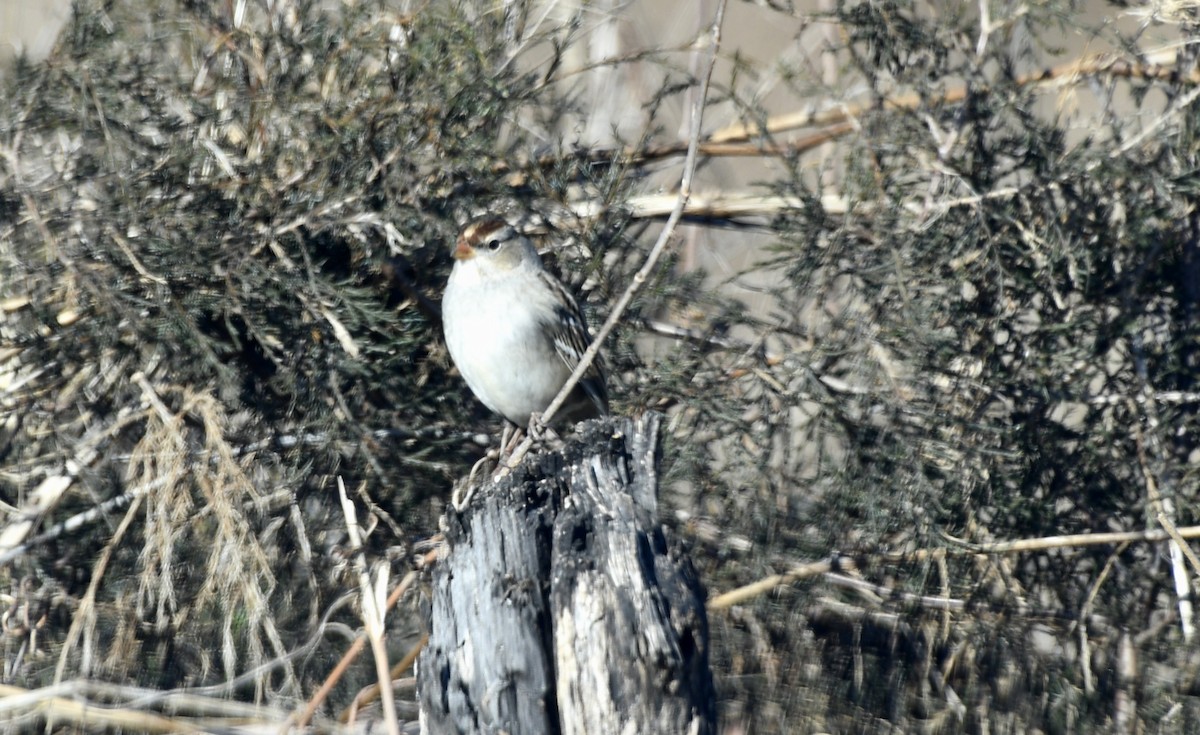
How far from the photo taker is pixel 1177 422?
14.4ft

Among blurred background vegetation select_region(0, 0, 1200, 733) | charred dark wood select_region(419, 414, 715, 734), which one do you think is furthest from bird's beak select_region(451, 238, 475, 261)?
charred dark wood select_region(419, 414, 715, 734)

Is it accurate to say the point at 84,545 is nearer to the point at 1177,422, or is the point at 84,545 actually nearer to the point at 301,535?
the point at 301,535

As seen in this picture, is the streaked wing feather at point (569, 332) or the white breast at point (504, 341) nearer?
the white breast at point (504, 341)

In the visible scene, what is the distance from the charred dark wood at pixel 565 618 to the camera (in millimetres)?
2471

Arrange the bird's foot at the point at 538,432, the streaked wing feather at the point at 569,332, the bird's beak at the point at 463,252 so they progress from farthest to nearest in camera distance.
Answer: the streaked wing feather at the point at 569,332 < the bird's beak at the point at 463,252 < the bird's foot at the point at 538,432

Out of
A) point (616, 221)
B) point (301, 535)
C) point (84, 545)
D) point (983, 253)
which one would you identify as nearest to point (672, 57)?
point (616, 221)

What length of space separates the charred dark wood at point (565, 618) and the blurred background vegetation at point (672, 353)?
1.44m

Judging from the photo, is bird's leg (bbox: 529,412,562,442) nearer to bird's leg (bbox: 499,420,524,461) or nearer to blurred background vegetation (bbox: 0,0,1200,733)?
bird's leg (bbox: 499,420,524,461)

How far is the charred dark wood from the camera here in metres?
2.47

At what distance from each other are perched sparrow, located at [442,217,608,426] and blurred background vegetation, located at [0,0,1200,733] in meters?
0.19

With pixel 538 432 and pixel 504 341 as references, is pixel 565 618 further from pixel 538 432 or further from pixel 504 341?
pixel 504 341

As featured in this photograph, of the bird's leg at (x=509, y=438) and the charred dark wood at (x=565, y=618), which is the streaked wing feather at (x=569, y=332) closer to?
the bird's leg at (x=509, y=438)

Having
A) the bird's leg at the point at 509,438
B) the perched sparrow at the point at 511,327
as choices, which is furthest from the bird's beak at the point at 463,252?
the bird's leg at the point at 509,438

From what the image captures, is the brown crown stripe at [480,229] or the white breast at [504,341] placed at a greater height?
the brown crown stripe at [480,229]
